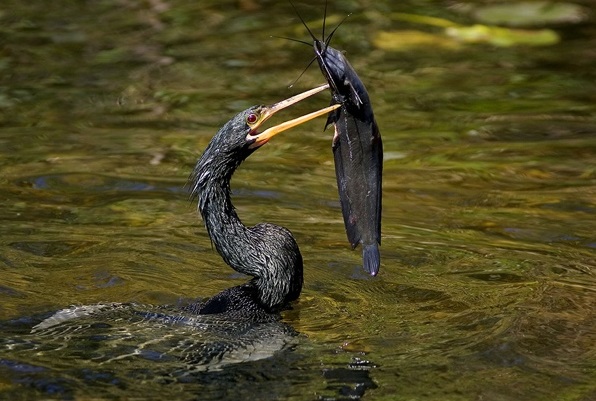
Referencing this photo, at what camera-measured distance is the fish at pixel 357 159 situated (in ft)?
23.9

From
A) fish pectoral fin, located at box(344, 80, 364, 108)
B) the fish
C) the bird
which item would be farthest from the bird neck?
fish pectoral fin, located at box(344, 80, 364, 108)

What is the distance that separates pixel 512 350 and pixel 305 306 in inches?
65.1

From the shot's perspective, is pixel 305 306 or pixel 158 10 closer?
pixel 305 306

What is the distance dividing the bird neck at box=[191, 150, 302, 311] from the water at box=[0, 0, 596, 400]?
22 cm

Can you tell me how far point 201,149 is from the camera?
11570 mm

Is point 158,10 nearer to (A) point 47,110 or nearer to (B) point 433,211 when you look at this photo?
(A) point 47,110

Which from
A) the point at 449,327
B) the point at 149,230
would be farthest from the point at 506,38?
the point at 449,327

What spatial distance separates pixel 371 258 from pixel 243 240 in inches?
43.0

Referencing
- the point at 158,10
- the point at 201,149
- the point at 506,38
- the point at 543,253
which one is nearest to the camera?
the point at 543,253

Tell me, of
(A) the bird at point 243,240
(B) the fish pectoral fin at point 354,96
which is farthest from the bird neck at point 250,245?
(B) the fish pectoral fin at point 354,96

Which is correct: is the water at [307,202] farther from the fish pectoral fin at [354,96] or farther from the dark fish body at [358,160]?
the fish pectoral fin at [354,96]

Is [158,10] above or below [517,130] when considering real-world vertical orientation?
above

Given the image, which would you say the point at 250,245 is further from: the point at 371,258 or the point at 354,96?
the point at 354,96

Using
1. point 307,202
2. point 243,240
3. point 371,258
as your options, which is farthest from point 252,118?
point 307,202
